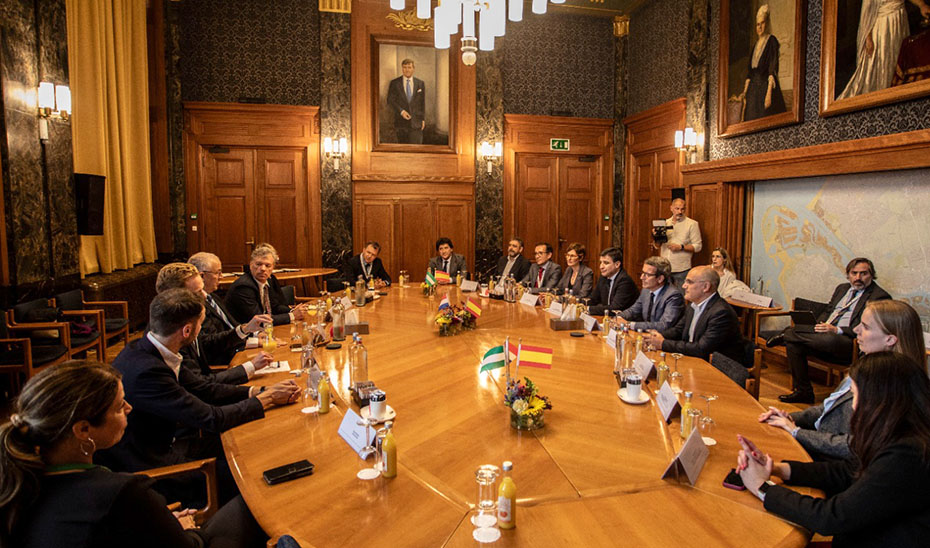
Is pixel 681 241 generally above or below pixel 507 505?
above

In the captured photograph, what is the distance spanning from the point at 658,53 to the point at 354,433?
8.89 meters

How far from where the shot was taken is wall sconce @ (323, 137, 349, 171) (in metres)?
9.52

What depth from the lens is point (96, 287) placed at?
6867 mm

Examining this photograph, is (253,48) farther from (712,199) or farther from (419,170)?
Answer: (712,199)

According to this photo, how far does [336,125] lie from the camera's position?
9.58 metres

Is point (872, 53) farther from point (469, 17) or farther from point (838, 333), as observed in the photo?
point (469, 17)

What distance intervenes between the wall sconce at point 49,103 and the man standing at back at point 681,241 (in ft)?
23.8

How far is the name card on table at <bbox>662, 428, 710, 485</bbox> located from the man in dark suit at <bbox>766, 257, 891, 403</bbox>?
12.1 feet

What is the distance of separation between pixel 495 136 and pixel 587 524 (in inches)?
350

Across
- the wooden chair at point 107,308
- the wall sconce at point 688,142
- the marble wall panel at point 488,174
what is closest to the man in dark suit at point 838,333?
the wall sconce at point 688,142

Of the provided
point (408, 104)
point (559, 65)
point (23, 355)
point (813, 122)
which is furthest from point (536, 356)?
point (559, 65)

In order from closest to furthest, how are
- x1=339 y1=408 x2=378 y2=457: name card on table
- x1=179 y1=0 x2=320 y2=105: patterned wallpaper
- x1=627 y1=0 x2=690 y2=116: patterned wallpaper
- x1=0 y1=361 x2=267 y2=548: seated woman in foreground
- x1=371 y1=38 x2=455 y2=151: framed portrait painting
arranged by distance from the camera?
x1=0 y1=361 x2=267 y2=548: seated woman in foreground, x1=339 y1=408 x2=378 y2=457: name card on table, x1=627 y1=0 x2=690 y2=116: patterned wallpaper, x1=179 y1=0 x2=320 y2=105: patterned wallpaper, x1=371 y1=38 x2=455 y2=151: framed portrait painting

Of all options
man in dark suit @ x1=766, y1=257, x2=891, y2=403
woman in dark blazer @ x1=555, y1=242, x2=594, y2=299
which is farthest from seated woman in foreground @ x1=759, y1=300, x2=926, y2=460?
woman in dark blazer @ x1=555, y1=242, x2=594, y2=299

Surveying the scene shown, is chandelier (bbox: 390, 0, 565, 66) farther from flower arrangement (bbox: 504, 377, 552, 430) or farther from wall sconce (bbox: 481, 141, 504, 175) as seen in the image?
wall sconce (bbox: 481, 141, 504, 175)
